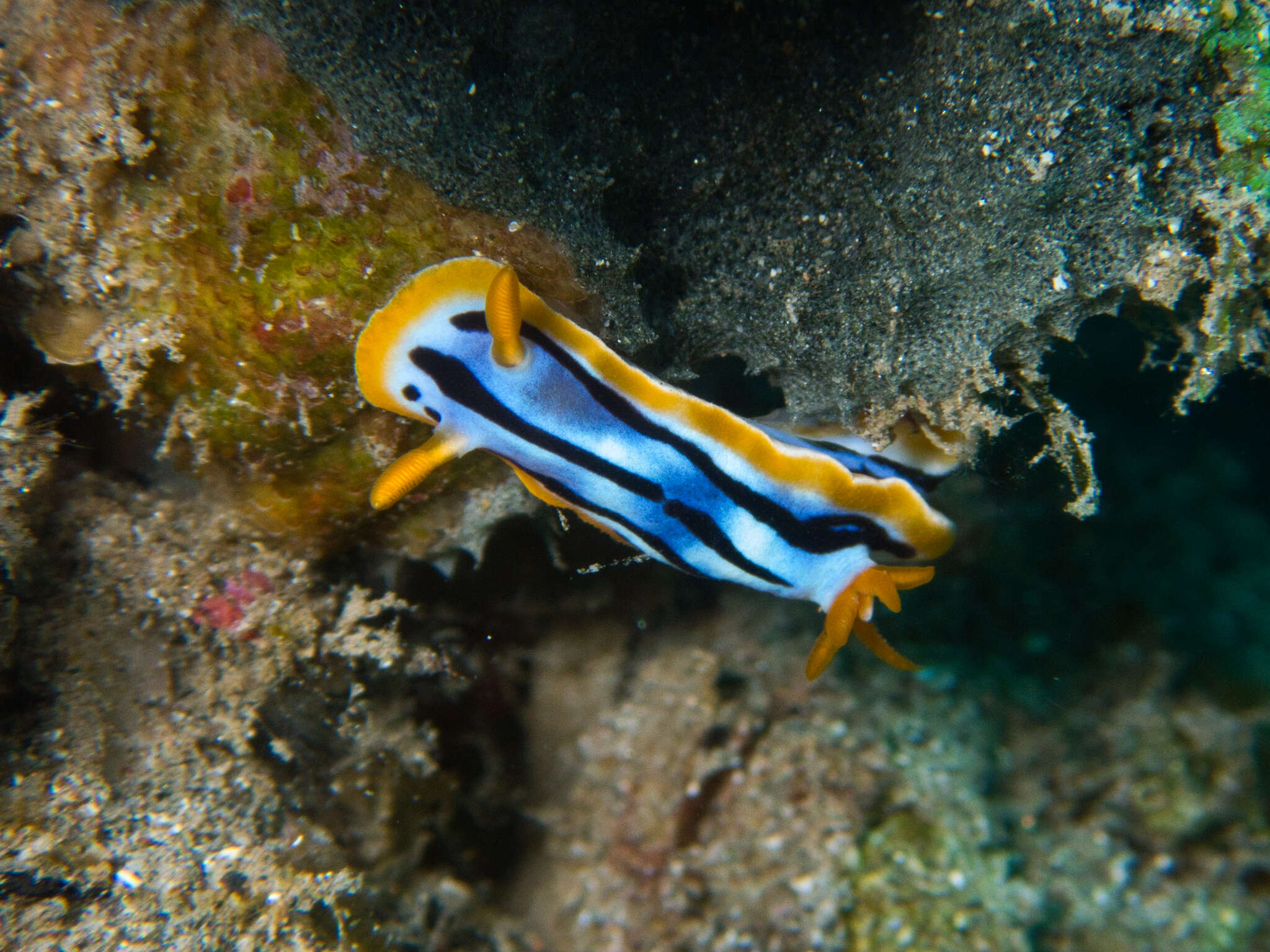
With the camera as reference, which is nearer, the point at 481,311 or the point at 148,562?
the point at 481,311

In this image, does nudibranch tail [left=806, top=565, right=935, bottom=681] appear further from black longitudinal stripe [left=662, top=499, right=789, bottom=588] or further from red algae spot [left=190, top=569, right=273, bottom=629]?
red algae spot [left=190, top=569, right=273, bottom=629]

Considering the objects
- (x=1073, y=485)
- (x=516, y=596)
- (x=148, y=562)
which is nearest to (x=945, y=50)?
Answer: (x=1073, y=485)

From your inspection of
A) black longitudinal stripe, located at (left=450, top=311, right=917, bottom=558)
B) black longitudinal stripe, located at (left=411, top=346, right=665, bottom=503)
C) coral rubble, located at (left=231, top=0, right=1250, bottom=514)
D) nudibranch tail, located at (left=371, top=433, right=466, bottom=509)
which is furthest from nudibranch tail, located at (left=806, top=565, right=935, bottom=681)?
nudibranch tail, located at (left=371, top=433, right=466, bottom=509)

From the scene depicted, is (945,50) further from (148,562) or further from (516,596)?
(148,562)

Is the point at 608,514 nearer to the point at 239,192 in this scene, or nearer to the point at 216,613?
the point at 239,192

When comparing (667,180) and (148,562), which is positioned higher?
(667,180)

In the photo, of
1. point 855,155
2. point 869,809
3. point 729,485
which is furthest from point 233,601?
point 869,809
